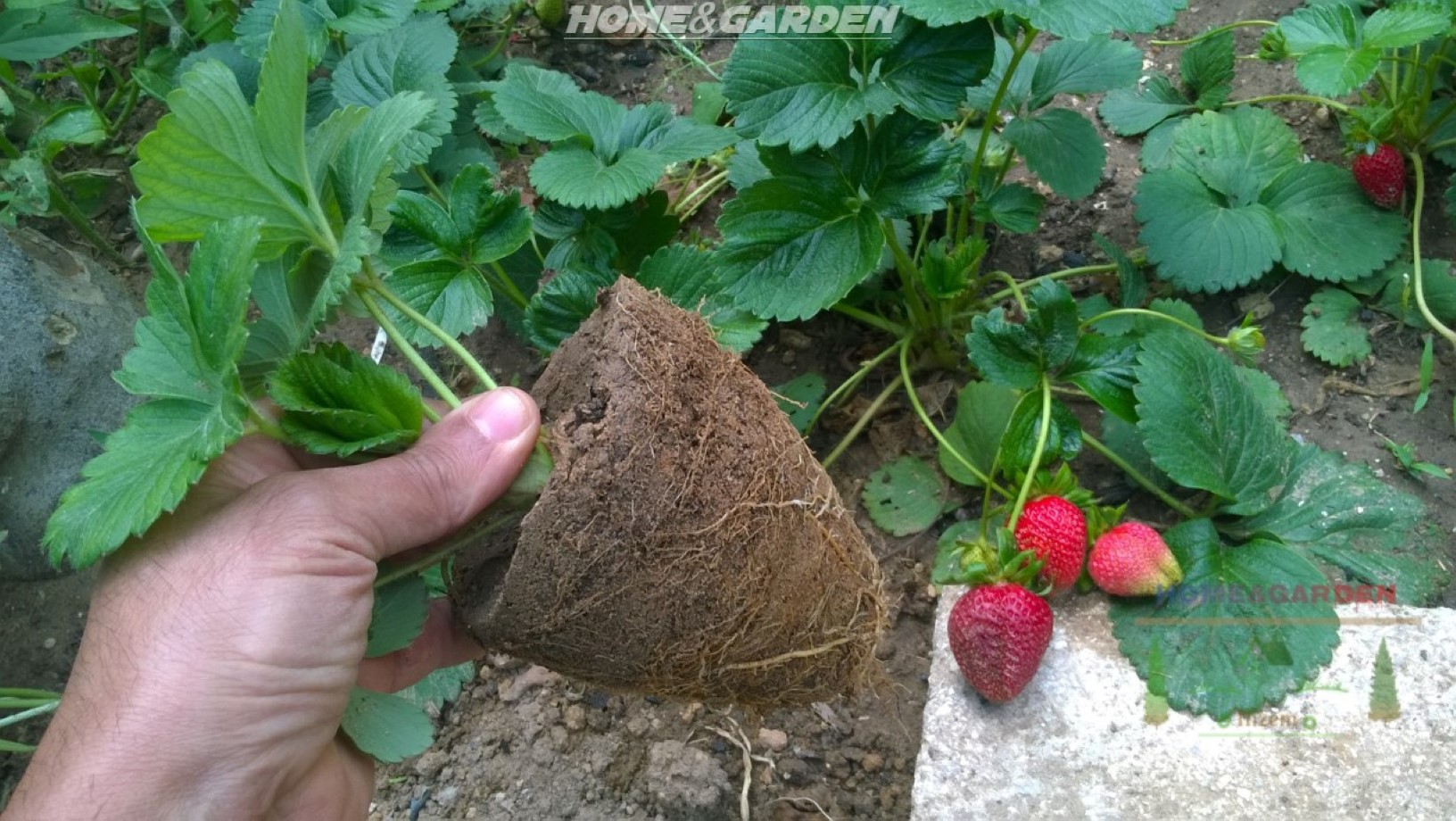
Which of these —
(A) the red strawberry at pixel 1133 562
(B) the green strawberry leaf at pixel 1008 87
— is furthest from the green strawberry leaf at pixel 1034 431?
(B) the green strawberry leaf at pixel 1008 87

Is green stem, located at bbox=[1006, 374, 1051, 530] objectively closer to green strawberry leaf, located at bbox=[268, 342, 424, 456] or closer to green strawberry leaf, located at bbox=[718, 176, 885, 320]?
green strawberry leaf, located at bbox=[718, 176, 885, 320]

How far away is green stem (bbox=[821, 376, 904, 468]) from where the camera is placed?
1.68 m

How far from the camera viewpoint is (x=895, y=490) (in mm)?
1666

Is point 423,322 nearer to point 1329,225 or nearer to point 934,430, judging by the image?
point 934,430

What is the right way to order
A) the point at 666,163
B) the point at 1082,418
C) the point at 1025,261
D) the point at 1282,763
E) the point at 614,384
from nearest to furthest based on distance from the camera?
1. the point at 614,384
2. the point at 1282,763
3. the point at 666,163
4. the point at 1082,418
5. the point at 1025,261

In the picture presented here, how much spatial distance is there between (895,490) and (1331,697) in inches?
25.9

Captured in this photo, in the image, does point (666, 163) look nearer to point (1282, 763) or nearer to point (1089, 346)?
point (1089, 346)

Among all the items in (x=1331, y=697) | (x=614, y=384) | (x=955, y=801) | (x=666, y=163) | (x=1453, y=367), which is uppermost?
(x=614, y=384)

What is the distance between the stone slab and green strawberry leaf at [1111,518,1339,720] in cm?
3

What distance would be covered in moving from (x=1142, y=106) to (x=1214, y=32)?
0.57 feet

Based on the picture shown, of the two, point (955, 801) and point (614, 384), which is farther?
point (955, 801)

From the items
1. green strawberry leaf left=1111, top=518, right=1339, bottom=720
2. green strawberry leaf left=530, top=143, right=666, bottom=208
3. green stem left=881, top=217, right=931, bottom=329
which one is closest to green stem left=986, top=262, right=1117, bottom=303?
green stem left=881, top=217, right=931, bottom=329

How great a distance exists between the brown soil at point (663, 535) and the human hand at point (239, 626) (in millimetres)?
78

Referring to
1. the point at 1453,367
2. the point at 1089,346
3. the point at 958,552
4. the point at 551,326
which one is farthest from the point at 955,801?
the point at 1453,367
